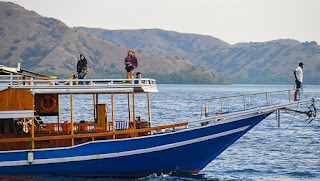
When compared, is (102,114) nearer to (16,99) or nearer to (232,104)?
(16,99)

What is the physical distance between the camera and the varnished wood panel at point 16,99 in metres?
21.4

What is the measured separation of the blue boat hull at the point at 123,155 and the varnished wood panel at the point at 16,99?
62.5 inches

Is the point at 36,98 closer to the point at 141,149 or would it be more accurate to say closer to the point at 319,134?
the point at 141,149

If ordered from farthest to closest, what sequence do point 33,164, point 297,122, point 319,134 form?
point 297,122 < point 319,134 < point 33,164

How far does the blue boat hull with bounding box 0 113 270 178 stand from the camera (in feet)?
69.4

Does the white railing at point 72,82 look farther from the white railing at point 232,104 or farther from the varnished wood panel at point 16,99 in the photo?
the white railing at point 232,104

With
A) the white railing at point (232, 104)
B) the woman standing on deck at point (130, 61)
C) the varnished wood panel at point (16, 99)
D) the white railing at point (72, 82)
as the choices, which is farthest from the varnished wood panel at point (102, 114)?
the white railing at point (232, 104)

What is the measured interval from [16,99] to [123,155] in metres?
4.27

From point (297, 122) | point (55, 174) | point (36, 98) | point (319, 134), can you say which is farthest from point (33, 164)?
point (297, 122)

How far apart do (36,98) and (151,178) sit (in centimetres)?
512

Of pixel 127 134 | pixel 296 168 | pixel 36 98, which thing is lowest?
pixel 296 168

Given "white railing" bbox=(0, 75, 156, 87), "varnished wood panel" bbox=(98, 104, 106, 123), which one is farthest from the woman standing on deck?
"varnished wood panel" bbox=(98, 104, 106, 123)

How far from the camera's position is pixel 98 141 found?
21.1 metres

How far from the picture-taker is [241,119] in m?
21.8
